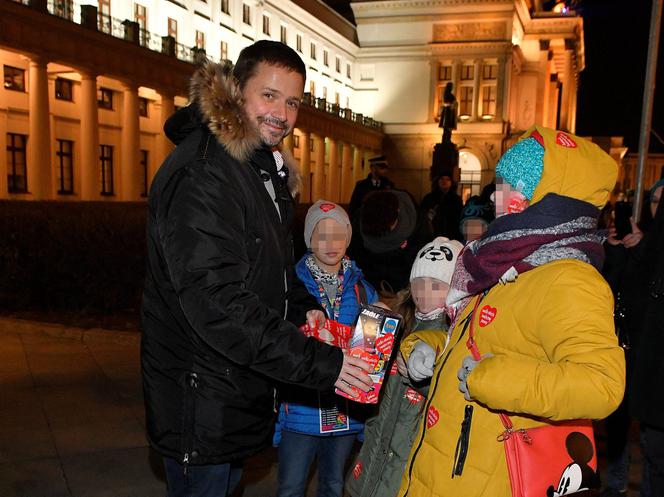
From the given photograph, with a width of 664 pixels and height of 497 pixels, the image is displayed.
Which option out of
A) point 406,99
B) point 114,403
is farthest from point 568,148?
point 406,99

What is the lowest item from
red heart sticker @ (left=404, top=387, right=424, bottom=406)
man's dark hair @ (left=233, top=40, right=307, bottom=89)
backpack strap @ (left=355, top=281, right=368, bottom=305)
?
red heart sticker @ (left=404, top=387, right=424, bottom=406)

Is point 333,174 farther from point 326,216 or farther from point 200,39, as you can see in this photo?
point 326,216

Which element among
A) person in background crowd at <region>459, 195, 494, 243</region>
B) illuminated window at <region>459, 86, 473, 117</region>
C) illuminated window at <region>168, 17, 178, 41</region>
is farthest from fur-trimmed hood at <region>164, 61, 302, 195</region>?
illuminated window at <region>459, 86, 473, 117</region>

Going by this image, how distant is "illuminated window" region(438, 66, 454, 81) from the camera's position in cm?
5878

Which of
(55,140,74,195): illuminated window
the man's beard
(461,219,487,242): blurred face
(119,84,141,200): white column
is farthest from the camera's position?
(119,84,141,200): white column

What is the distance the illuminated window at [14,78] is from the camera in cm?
2553

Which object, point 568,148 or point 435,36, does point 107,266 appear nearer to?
point 568,148

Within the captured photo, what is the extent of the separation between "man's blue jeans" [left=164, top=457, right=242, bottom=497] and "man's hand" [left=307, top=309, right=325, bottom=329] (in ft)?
2.59

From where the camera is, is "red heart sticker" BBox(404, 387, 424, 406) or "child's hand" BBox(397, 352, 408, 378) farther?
"red heart sticker" BBox(404, 387, 424, 406)

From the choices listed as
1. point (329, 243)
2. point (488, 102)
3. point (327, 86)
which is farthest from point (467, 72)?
point (329, 243)

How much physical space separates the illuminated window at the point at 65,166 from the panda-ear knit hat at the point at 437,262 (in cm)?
2904

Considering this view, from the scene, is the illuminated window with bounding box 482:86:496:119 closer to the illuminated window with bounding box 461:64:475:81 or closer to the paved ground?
the illuminated window with bounding box 461:64:475:81

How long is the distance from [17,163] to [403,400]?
2801 cm

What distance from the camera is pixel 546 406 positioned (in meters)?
1.73
